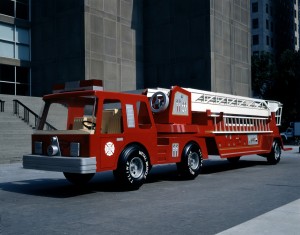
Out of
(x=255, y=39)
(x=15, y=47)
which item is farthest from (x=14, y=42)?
(x=255, y=39)

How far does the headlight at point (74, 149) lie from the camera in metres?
8.99

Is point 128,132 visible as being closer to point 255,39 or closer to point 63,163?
point 63,163

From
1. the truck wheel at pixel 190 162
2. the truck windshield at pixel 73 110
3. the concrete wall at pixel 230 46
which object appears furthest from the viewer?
the concrete wall at pixel 230 46

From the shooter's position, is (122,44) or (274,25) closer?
(122,44)

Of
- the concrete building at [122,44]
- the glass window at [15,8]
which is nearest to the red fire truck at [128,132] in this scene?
the concrete building at [122,44]

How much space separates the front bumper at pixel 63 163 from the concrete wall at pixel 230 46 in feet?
88.5

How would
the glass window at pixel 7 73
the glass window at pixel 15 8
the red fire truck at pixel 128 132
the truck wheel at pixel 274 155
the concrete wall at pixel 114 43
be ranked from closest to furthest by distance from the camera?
the red fire truck at pixel 128 132 < the truck wheel at pixel 274 155 < the concrete wall at pixel 114 43 < the glass window at pixel 7 73 < the glass window at pixel 15 8

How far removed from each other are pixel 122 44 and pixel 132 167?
87.1 feet

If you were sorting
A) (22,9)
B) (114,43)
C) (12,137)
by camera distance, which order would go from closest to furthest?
(12,137) < (114,43) < (22,9)

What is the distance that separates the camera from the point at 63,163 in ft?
29.5

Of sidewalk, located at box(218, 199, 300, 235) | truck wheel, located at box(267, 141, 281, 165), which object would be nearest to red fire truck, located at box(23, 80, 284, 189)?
truck wheel, located at box(267, 141, 281, 165)

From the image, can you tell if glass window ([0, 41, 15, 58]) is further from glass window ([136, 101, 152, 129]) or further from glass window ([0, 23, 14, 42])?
glass window ([136, 101, 152, 129])

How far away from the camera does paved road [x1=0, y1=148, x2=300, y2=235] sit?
6203 millimetres

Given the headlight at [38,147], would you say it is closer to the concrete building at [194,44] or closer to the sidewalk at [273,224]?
the sidewalk at [273,224]
